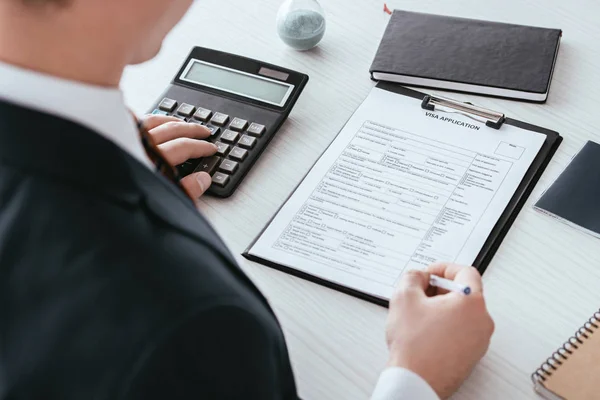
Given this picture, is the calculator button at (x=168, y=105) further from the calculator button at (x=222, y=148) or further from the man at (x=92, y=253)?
the man at (x=92, y=253)

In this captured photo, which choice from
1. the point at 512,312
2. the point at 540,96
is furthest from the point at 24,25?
the point at 540,96

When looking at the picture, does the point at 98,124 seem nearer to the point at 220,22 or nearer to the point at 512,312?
the point at 512,312

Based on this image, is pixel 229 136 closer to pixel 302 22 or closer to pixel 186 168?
pixel 186 168

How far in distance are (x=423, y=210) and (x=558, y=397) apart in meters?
0.27

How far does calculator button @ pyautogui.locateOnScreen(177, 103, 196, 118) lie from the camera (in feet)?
3.61

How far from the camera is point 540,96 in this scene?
107 cm

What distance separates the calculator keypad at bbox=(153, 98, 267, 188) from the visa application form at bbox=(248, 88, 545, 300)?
9cm

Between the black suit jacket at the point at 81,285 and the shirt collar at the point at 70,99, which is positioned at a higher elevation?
the shirt collar at the point at 70,99

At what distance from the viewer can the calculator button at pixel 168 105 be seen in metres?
1.11

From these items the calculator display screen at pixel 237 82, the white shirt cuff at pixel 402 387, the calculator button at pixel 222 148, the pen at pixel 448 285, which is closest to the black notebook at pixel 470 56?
the calculator display screen at pixel 237 82

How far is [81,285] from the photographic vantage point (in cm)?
56

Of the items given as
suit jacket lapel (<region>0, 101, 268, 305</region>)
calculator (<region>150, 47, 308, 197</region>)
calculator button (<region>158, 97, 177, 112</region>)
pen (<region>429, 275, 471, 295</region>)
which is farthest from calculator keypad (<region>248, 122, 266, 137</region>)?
suit jacket lapel (<region>0, 101, 268, 305</region>)

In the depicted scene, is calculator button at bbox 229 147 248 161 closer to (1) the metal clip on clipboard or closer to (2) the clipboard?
(2) the clipboard

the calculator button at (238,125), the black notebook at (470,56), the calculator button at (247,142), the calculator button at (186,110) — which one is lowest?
the calculator button at (186,110)
